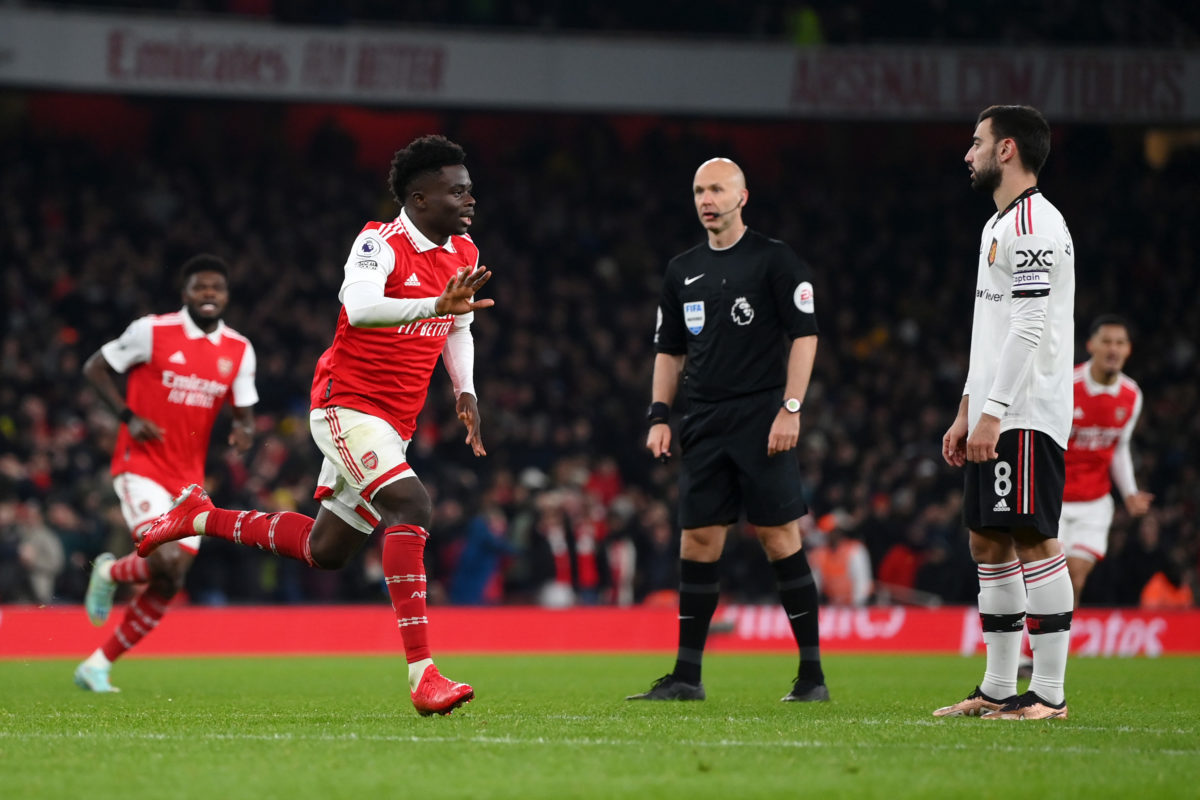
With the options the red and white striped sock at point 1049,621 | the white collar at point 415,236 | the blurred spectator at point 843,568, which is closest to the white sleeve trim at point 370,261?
the white collar at point 415,236

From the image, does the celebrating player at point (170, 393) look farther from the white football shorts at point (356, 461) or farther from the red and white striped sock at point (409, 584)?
the red and white striped sock at point (409, 584)

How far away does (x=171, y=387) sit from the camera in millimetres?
9664

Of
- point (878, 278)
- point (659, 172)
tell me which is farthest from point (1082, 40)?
point (659, 172)

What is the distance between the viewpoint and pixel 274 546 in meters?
6.91

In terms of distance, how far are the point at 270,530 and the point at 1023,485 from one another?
3.26m

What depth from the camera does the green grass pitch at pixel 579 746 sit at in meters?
4.55

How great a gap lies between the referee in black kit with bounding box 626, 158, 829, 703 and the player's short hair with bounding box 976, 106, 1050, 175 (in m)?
1.22

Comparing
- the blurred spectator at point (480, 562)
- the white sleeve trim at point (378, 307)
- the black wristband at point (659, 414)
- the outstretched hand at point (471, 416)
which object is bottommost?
the blurred spectator at point (480, 562)

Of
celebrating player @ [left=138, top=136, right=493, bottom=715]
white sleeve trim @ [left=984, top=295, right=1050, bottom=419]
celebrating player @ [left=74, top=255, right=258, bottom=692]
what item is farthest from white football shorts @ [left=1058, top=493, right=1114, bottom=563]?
celebrating player @ [left=74, top=255, right=258, bottom=692]

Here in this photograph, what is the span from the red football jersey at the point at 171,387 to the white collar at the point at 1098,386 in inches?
233

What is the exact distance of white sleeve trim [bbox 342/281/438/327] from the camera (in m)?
6.29

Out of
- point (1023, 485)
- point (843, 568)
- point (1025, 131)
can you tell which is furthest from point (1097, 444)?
point (843, 568)

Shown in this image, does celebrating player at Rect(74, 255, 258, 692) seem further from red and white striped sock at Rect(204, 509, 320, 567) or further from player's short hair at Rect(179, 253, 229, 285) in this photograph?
red and white striped sock at Rect(204, 509, 320, 567)

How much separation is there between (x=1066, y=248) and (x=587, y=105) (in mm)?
19438
